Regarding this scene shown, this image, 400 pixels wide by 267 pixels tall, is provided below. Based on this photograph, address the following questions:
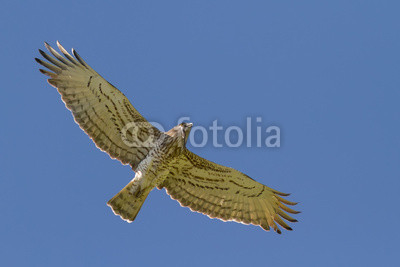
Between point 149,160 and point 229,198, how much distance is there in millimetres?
2127

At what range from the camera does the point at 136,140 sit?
14.9m

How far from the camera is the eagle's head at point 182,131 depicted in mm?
14602

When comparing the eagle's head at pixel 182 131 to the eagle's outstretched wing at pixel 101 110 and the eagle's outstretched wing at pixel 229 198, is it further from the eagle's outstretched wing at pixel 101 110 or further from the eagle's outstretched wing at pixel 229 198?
the eagle's outstretched wing at pixel 229 198

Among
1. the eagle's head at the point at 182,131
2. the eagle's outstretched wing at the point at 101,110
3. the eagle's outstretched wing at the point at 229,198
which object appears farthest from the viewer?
the eagle's outstretched wing at the point at 229,198

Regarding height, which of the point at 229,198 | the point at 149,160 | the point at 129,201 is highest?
the point at 229,198

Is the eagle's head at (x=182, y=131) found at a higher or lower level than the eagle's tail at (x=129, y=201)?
higher

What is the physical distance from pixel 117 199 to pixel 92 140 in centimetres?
134

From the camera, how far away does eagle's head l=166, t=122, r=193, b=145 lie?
47.9 feet

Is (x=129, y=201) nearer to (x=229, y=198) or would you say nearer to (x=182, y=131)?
(x=182, y=131)

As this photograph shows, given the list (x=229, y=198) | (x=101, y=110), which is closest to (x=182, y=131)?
(x=101, y=110)

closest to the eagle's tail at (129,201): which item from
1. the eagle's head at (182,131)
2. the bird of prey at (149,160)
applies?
the bird of prey at (149,160)

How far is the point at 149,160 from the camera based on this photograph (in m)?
14.8

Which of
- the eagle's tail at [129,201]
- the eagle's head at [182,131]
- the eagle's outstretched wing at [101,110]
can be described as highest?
the eagle's head at [182,131]

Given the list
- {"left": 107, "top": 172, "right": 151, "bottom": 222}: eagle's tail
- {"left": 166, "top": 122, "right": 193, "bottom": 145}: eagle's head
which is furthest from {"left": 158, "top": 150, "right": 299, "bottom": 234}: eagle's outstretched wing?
{"left": 166, "top": 122, "right": 193, "bottom": 145}: eagle's head
